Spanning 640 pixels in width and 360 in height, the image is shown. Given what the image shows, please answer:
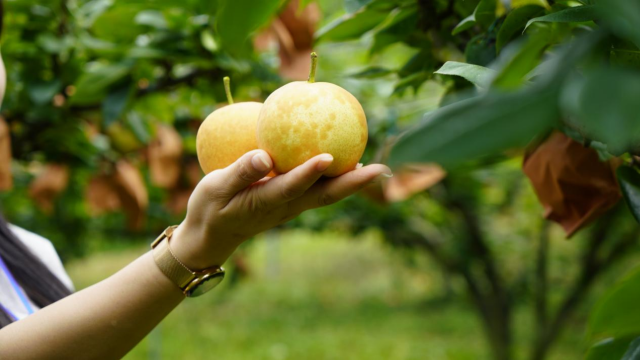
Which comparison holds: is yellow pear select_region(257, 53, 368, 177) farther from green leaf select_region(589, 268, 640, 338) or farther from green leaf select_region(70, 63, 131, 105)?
green leaf select_region(70, 63, 131, 105)

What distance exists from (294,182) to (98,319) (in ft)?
0.75

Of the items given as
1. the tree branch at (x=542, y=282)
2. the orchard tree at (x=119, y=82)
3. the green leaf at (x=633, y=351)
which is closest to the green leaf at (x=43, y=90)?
the orchard tree at (x=119, y=82)

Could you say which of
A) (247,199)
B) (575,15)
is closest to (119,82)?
(247,199)

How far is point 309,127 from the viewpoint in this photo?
0.35 meters

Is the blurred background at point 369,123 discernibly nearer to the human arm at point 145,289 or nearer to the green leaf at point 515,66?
the green leaf at point 515,66

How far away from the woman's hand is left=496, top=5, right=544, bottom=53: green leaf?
0.14m

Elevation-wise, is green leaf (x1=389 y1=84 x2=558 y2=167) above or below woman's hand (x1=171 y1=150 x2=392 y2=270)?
above

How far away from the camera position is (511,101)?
15 centimetres

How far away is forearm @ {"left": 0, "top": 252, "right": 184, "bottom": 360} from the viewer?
45 centimetres

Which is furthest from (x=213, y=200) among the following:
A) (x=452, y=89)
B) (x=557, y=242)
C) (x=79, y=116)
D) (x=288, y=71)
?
(x=557, y=242)

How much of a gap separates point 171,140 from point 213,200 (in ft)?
2.53

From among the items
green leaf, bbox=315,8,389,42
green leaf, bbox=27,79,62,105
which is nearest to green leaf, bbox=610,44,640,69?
green leaf, bbox=315,8,389,42

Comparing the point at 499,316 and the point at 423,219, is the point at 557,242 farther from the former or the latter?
the point at 499,316

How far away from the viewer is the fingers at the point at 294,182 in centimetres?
33
